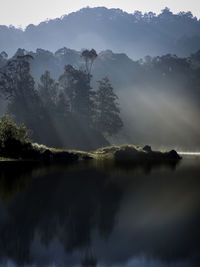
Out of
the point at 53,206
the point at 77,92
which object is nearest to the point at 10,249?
the point at 53,206

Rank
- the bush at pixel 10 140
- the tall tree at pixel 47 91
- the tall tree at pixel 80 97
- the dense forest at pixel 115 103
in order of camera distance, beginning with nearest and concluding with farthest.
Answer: the bush at pixel 10 140 < the dense forest at pixel 115 103 < the tall tree at pixel 80 97 < the tall tree at pixel 47 91

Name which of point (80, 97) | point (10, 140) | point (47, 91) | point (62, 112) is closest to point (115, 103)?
point (80, 97)

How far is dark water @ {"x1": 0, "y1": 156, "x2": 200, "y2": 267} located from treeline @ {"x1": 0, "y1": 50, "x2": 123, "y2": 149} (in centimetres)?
6129

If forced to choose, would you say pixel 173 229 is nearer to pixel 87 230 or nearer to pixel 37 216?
pixel 87 230

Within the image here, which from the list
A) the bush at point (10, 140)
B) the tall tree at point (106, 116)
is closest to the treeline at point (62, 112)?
the tall tree at point (106, 116)

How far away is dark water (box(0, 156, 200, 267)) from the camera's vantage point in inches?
525

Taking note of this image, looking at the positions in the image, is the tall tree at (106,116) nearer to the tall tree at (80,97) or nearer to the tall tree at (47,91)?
the tall tree at (80,97)

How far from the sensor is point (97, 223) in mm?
17734

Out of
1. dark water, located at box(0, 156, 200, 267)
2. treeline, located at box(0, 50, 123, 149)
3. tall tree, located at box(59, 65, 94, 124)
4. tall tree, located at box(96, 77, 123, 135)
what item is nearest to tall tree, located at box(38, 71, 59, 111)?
treeline, located at box(0, 50, 123, 149)

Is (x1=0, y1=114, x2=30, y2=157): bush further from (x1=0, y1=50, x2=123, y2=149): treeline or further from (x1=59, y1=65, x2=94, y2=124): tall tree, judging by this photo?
(x1=59, y1=65, x2=94, y2=124): tall tree

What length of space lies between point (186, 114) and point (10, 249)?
478ft

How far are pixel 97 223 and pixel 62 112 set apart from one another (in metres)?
83.2

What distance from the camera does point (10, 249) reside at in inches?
533

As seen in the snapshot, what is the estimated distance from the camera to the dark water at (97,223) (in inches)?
525
